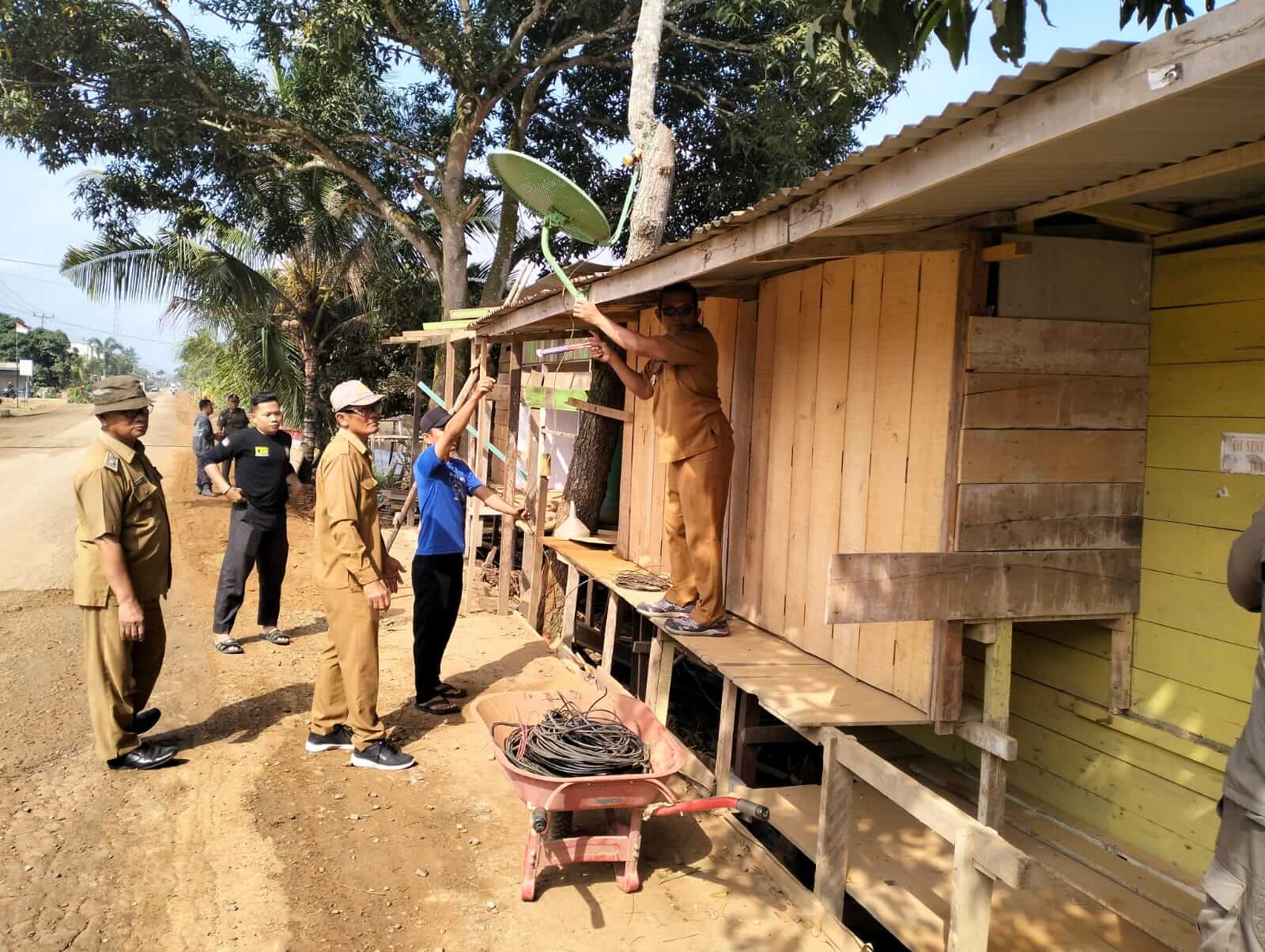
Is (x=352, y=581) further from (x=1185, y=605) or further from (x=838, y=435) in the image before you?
(x=1185, y=605)

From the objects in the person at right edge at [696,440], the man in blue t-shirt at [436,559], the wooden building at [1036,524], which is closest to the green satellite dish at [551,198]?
the person at right edge at [696,440]

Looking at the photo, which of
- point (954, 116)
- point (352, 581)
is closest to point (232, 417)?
point (352, 581)

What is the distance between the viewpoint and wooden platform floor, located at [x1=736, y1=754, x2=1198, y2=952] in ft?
10.9

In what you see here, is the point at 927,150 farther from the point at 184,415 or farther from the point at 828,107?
the point at 184,415

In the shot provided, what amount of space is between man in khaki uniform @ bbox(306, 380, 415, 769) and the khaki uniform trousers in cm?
356

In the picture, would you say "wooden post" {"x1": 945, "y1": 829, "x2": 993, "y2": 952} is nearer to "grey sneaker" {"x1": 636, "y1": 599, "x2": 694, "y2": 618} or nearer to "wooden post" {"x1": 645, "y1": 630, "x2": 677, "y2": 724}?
"grey sneaker" {"x1": 636, "y1": 599, "x2": 694, "y2": 618}

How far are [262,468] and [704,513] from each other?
402 cm

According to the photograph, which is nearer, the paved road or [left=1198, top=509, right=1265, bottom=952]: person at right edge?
[left=1198, top=509, right=1265, bottom=952]: person at right edge

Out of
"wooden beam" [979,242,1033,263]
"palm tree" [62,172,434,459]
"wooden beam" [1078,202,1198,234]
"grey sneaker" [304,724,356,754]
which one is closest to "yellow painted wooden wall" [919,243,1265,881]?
"wooden beam" [1078,202,1198,234]

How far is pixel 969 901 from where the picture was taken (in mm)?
2650

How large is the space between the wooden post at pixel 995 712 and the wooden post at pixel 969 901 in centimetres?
101

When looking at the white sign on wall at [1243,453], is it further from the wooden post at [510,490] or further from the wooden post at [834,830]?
the wooden post at [510,490]

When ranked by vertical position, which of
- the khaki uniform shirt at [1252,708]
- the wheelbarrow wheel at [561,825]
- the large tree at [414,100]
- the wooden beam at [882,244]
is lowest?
the wheelbarrow wheel at [561,825]

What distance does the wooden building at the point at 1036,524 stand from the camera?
3.34 m
